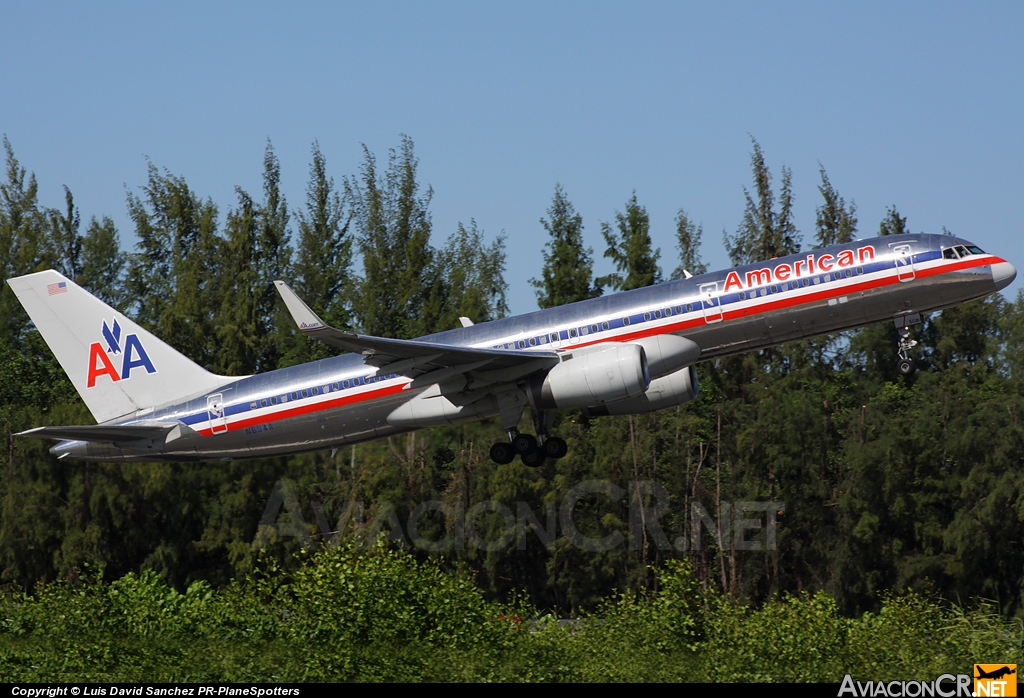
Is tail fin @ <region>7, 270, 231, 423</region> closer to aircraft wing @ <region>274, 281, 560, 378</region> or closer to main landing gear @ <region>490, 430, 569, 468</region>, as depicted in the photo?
aircraft wing @ <region>274, 281, 560, 378</region>

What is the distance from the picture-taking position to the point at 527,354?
27.4 meters

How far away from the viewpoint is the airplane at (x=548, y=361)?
27.1 m

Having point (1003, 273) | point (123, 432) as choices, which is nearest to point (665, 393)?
point (1003, 273)

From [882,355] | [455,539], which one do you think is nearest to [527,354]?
[455,539]

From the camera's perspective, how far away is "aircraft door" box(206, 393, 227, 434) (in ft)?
99.6

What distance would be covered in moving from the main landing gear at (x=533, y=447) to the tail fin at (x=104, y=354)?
761 cm

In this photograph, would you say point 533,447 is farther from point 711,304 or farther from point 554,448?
point 711,304

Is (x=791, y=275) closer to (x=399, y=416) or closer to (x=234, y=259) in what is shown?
(x=399, y=416)

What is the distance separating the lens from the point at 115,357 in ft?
109

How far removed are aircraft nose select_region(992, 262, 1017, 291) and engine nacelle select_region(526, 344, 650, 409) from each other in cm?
817

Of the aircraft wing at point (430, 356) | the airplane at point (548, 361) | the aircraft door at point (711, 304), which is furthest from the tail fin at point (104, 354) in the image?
the aircraft door at point (711, 304)

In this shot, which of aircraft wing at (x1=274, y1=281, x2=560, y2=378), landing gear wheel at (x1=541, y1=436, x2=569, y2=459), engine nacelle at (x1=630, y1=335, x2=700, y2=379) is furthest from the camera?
landing gear wheel at (x1=541, y1=436, x2=569, y2=459)

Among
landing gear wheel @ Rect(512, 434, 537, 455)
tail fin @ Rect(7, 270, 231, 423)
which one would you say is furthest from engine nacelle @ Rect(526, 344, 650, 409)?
tail fin @ Rect(7, 270, 231, 423)

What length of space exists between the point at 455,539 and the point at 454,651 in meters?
19.2
